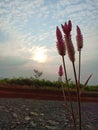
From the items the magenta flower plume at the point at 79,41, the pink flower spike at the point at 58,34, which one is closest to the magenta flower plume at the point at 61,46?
the pink flower spike at the point at 58,34

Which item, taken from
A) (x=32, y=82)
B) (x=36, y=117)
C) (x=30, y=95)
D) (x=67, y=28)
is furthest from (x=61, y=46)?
(x=32, y=82)

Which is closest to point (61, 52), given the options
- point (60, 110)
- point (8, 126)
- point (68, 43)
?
point (68, 43)

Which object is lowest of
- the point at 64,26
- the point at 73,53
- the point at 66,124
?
the point at 66,124

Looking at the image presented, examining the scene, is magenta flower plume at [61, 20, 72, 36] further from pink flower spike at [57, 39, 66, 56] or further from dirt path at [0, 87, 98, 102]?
dirt path at [0, 87, 98, 102]

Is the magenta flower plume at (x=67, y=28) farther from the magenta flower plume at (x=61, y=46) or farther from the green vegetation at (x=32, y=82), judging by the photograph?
the green vegetation at (x=32, y=82)

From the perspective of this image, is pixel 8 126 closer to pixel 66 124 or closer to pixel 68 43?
pixel 66 124

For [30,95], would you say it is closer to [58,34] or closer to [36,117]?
[36,117]

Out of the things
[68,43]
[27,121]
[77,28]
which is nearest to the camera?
[68,43]

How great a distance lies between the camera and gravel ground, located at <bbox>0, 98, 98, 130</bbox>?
5766 mm

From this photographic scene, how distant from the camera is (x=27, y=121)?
5.95 meters

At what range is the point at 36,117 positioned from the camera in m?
6.24

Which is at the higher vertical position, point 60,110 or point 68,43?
point 68,43

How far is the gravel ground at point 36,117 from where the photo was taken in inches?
227

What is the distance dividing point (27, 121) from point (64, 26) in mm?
3865
